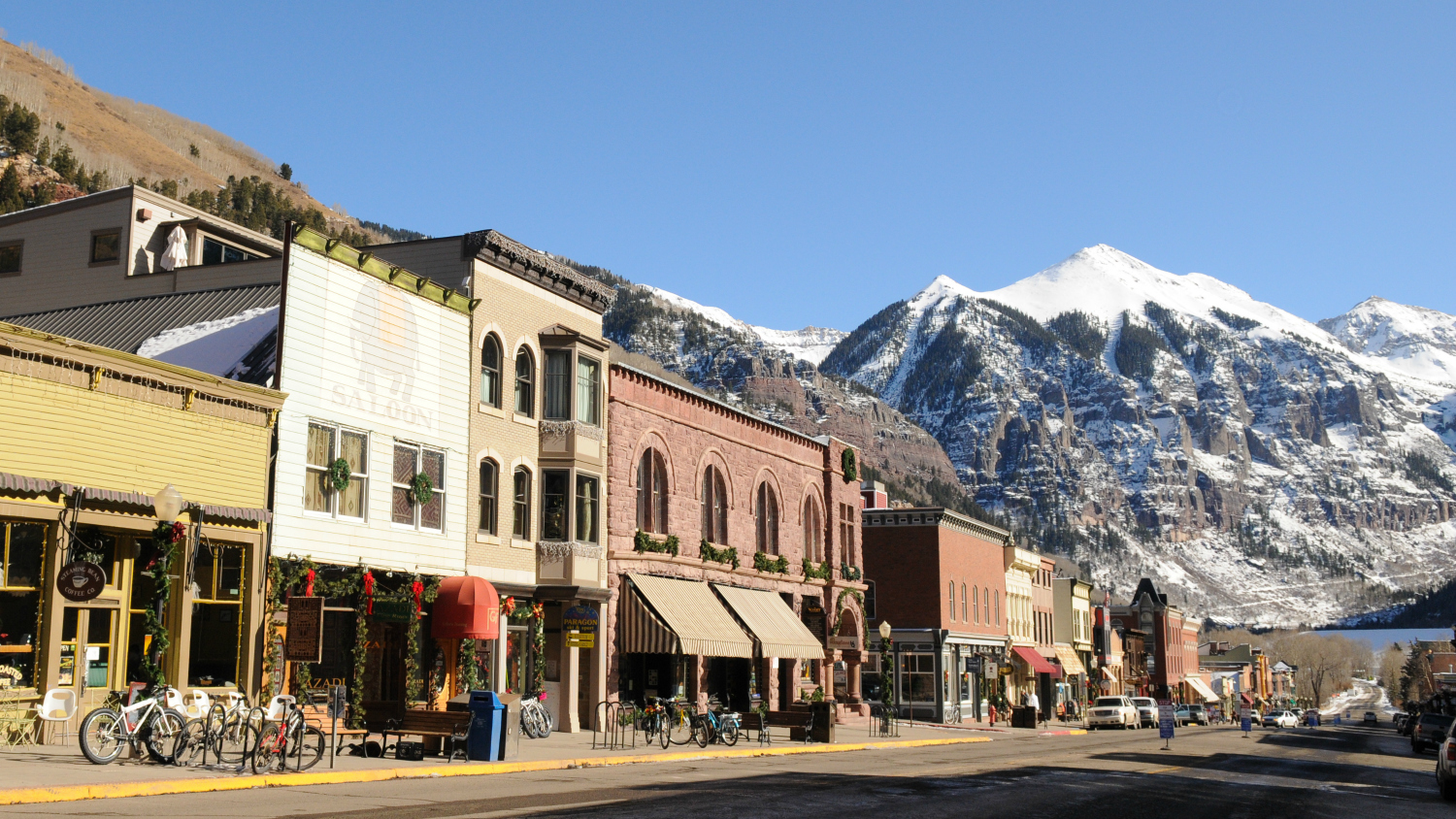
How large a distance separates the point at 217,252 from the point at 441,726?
16.9 m

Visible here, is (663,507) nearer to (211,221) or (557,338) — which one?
(557,338)

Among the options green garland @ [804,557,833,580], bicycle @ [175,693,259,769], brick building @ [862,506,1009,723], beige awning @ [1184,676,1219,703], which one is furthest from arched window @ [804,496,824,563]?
beige awning @ [1184,676,1219,703]

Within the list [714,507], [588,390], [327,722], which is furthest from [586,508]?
[327,722]

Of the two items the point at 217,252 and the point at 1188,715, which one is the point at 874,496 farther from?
the point at 217,252

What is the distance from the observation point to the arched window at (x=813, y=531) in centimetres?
4909

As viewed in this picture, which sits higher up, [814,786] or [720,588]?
[720,588]

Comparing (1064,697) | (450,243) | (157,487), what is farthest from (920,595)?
(157,487)

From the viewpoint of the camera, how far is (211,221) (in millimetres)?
33906

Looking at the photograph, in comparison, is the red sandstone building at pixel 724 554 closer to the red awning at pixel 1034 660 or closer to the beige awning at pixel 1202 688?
Result: the red awning at pixel 1034 660

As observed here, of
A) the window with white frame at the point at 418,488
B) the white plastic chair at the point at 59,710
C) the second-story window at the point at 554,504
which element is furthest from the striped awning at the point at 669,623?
the white plastic chair at the point at 59,710

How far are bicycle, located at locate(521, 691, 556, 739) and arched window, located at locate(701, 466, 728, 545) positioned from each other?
1117 centimetres

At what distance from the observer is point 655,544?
3781 cm

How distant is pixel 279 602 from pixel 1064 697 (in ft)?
220

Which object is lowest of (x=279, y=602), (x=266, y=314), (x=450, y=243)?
(x=279, y=602)
